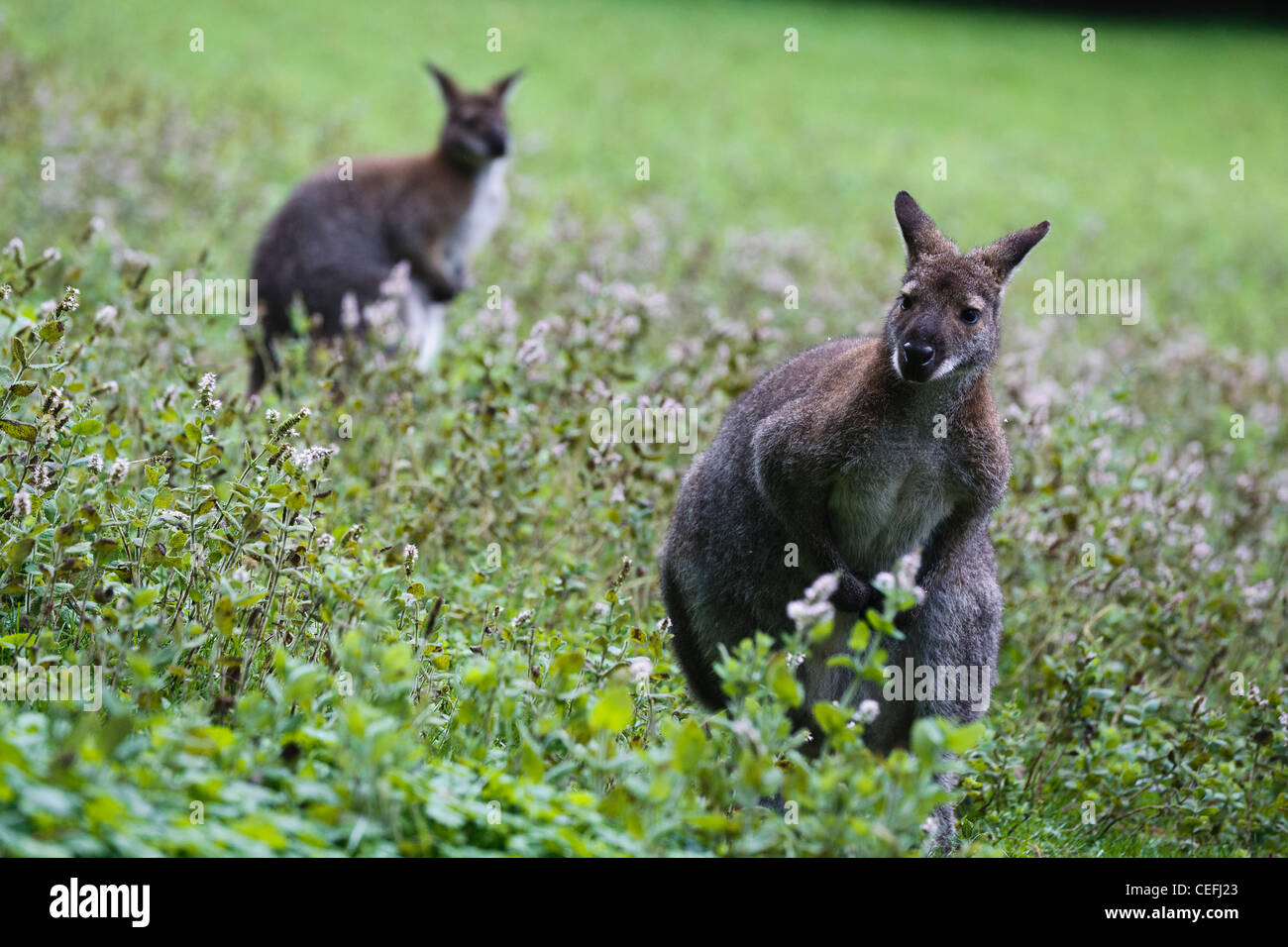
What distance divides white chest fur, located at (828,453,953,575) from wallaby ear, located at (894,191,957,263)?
75cm

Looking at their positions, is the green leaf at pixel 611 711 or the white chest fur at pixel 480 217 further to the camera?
the white chest fur at pixel 480 217

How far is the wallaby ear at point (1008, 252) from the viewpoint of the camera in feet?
14.5

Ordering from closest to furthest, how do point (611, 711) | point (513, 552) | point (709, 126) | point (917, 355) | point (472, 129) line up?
point (611, 711), point (917, 355), point (513, 552), point (472, 129), point (709, 126)

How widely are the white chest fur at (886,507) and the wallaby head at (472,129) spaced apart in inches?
212

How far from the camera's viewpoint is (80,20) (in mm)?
16797

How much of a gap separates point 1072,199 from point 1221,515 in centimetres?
1268

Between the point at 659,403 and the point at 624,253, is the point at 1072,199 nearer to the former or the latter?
the point at 624,253

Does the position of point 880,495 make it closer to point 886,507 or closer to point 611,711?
point 886,507

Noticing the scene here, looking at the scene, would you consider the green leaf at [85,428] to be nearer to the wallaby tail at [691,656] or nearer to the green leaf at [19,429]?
the green leaf at [19,429]

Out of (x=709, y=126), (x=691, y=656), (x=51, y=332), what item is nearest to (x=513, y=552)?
(x=691, y=656)

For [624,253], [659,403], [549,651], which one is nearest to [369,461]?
[659,403]

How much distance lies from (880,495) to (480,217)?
18.2 ft

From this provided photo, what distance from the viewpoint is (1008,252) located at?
4434 millimetres

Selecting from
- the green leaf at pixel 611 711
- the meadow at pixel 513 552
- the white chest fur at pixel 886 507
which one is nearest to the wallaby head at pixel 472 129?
the meadow at pixel 513 552
